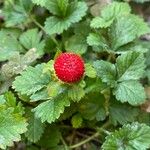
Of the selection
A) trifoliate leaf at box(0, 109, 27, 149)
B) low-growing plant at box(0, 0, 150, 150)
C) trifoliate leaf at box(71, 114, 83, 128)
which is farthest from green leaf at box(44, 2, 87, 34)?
trifoliate leaf at box(0, 109, 27, 149)

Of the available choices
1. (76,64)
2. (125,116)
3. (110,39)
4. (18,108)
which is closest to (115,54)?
(110,39)

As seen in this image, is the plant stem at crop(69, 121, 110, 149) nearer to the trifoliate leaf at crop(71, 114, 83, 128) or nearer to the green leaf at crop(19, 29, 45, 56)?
the trifoliate leaf at crop(71, 114, 83, 128)

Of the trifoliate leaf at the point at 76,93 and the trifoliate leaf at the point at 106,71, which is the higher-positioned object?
the trifoliate leaf at the point at 76,93

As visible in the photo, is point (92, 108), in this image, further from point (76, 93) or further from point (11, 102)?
point (11, 102)

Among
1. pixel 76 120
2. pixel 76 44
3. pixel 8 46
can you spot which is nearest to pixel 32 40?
pixel 8 46

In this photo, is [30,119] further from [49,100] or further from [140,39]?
[140,39]

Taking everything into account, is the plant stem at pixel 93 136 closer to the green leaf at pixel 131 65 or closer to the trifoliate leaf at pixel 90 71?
the green leaf at pixel 131 65

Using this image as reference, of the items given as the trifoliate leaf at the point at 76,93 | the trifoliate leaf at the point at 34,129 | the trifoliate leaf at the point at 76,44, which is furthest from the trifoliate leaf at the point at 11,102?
the trifoliate leaf at the point at 76,44

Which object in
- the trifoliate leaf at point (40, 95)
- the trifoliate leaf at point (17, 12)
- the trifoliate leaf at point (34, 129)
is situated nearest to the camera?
the trifoliate leaf at point (40, 95)
